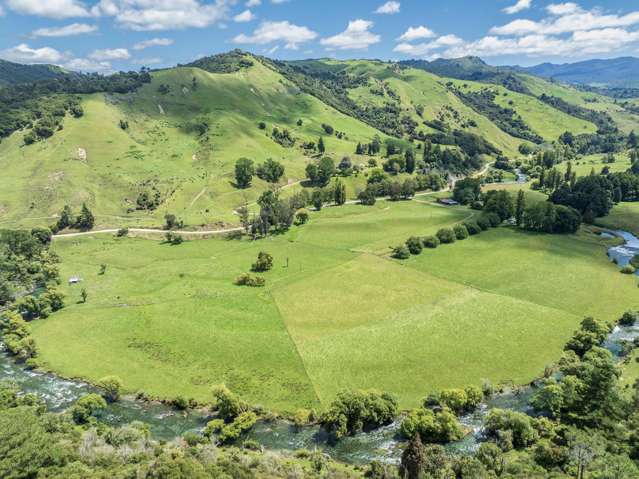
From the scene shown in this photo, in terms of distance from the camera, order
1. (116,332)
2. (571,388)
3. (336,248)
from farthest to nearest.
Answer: (336,248) < (116,332) < (571,388)

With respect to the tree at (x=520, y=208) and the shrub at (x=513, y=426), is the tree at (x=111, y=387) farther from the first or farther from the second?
the tree at (x=520, y=208)

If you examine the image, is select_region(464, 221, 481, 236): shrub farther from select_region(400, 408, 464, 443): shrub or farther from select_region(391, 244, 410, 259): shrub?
select_region(400, 408, 464, 443): shrub

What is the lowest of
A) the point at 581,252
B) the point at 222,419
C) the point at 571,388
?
the point at 222,419

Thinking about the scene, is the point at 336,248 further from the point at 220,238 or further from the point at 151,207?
the point at 151,207

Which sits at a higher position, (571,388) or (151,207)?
(151,207)

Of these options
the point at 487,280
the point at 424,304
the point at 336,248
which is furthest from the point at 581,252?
the point at 336,248

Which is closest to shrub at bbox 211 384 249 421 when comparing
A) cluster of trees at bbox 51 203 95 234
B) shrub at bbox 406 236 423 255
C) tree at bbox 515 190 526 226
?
shrub at bbox 406 236 423 255

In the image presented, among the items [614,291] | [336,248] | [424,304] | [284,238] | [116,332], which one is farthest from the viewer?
[284,238]
